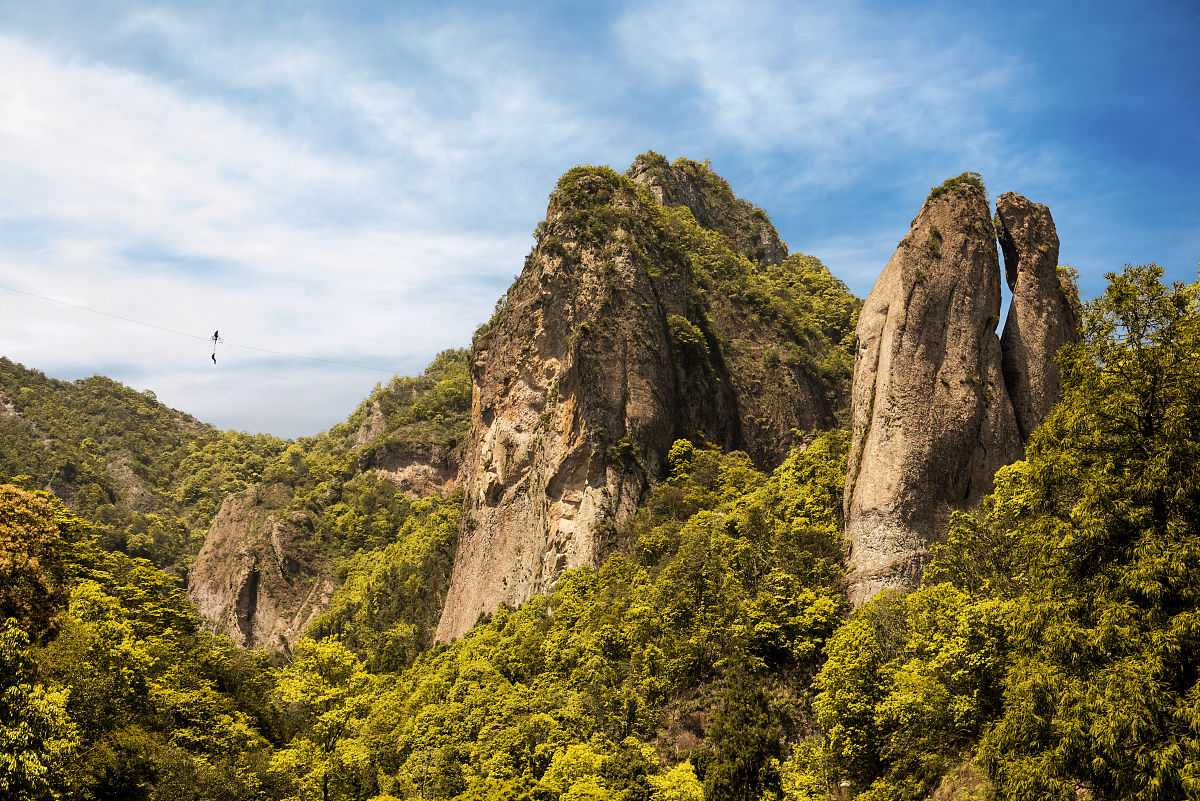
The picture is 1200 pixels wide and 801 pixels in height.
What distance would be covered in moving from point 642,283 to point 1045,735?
170 feet

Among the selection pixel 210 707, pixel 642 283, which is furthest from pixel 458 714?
pixel 642 283

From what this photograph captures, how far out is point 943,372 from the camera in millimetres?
38281

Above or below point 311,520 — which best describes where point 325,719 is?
below

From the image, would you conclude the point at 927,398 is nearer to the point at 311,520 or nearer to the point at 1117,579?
the point at 1117,579

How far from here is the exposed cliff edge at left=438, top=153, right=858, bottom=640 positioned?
59438 millimetres

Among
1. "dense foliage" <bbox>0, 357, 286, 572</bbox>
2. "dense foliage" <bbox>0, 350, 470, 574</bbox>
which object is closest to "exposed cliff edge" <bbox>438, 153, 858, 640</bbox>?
"dense foliage" <bbox>0, 350, 470, 574</bbox>

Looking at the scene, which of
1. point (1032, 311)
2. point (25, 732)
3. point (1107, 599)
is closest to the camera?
point (1107, 599)

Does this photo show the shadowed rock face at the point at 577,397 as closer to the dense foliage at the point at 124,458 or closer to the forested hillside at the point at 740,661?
the forested hillside at the point at 740,661

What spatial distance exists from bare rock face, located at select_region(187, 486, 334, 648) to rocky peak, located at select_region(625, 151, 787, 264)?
197ft

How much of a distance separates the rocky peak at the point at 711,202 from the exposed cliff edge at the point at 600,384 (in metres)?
25.1

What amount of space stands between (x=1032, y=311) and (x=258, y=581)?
83.1 meters

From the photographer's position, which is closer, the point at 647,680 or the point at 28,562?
the point at 28,562

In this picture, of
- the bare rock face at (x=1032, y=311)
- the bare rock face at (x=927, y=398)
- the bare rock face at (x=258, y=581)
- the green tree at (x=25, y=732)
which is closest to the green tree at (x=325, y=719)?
the green tree at (x=25, y=732)

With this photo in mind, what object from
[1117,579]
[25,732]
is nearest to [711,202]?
[1117,579]
